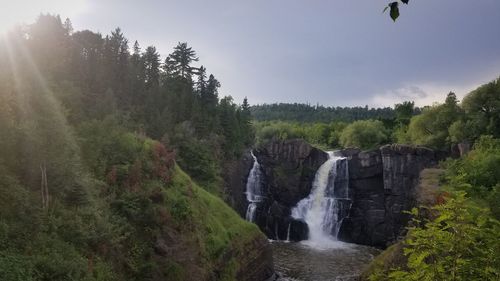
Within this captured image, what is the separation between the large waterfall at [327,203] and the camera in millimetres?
57500

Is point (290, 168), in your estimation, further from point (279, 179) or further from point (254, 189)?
point (254, 189)

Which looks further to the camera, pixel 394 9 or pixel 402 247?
pixel 402 247

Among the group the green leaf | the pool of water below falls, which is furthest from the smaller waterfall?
the green leaf

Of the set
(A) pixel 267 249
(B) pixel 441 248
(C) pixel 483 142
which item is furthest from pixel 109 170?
(C) pixel 483 142

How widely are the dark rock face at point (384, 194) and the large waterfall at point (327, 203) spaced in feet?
4.42

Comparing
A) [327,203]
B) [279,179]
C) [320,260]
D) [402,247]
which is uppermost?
[279,179]

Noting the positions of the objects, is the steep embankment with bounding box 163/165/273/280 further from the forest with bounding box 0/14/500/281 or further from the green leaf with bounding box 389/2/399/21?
the green leaf with bounding box 389/2/399/21

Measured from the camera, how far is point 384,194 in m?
59.5

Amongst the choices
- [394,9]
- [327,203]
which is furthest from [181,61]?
[394,9]

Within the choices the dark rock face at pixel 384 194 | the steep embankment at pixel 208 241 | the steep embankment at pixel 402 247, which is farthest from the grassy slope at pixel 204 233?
the dark rock face at pixel 384 194

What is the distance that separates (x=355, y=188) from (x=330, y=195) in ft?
12.0

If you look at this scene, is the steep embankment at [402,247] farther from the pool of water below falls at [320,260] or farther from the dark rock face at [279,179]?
the dark rock face at [279,179]

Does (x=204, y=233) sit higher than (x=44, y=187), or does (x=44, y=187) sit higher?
(x=44, y=187)

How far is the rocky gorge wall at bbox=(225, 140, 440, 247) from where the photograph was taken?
57344 millimetres
